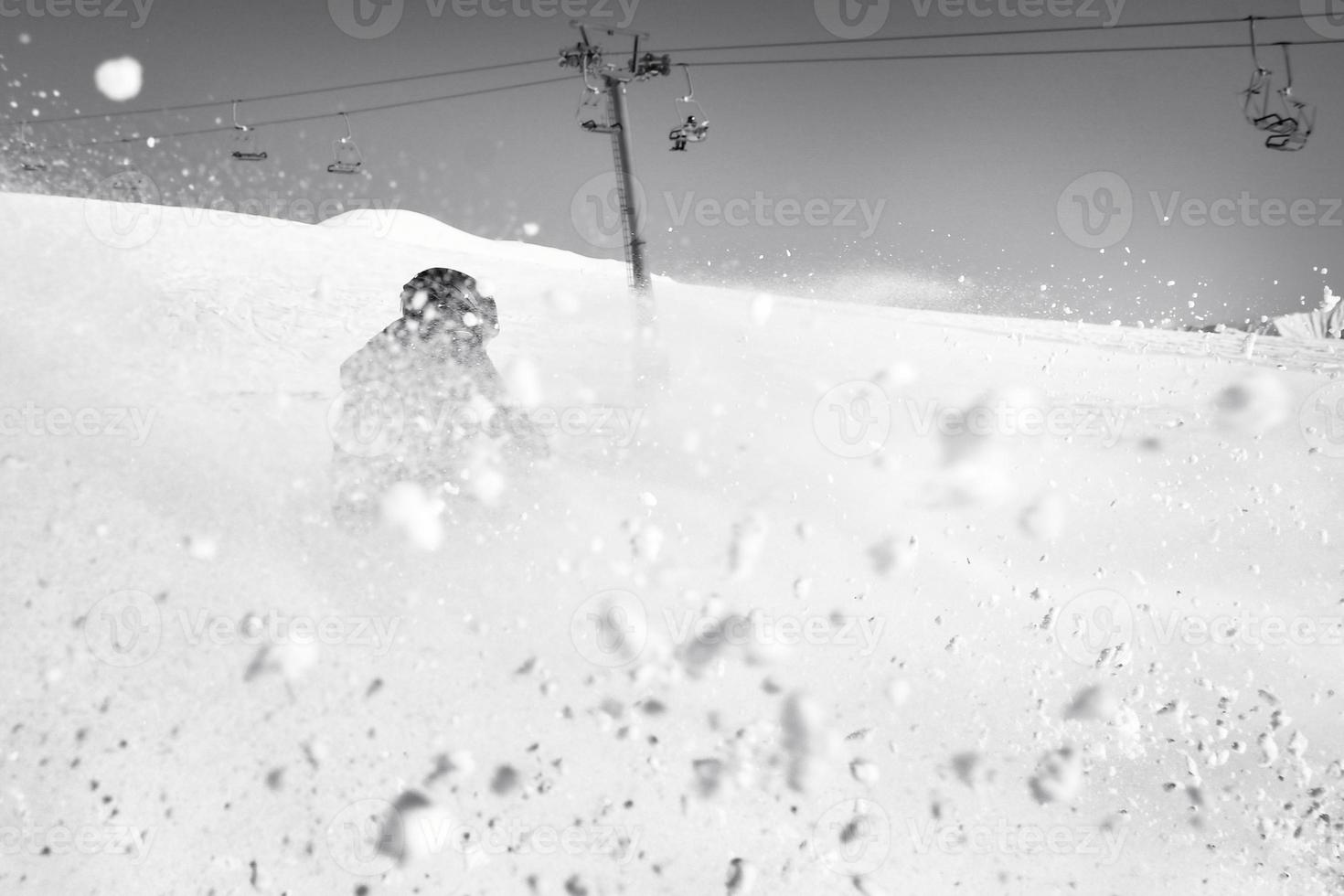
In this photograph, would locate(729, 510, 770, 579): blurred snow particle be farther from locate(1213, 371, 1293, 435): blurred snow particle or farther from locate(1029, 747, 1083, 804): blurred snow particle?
locate(1213, 371, 1293, 435): blurred snow particle

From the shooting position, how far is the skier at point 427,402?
4.45 meters

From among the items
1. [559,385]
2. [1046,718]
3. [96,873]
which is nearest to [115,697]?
[96,873]

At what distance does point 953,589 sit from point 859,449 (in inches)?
105

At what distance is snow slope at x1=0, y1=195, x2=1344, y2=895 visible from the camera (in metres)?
2.73

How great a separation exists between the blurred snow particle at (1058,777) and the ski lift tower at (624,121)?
7.81 metres

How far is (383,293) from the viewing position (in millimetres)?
11797

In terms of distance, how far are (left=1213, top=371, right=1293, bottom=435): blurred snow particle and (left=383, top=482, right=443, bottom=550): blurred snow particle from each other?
9043 mm

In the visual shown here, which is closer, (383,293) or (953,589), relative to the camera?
(953,589)

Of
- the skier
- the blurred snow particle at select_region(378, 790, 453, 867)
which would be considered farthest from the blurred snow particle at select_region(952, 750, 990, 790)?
the skier

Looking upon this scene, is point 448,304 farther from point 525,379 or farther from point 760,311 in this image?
point 760,311

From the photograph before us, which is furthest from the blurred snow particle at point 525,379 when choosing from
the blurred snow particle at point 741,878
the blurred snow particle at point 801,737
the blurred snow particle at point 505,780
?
the blurred snow particle at point 741,878

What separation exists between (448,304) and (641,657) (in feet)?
7.82

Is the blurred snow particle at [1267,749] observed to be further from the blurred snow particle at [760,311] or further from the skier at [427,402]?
the blurred snow particle at [760,311]

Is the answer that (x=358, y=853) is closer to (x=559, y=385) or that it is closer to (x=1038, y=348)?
(x=559, y=385)
